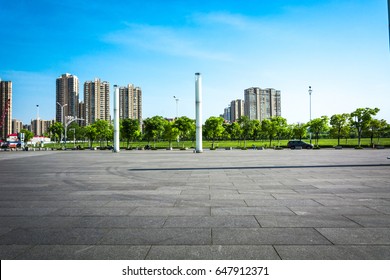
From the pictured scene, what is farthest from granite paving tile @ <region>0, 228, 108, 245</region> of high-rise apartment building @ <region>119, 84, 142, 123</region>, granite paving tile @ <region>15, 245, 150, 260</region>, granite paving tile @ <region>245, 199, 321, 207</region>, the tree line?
high-rise apartment building @ <region>119, 84, 142, 123</region>

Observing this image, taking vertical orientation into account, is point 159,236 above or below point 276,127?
below

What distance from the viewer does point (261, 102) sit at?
143 meters

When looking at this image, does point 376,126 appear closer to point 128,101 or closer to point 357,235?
point 357,235

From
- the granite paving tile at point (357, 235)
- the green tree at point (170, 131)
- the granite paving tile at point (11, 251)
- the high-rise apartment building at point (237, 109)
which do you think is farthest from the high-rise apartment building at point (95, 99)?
the granite paving tile at point (357, 235)

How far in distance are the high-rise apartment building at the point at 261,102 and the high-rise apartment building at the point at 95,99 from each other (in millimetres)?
74982

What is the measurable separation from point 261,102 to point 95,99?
3372 inches

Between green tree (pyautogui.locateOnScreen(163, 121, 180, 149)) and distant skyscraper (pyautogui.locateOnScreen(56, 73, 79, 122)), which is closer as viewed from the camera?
green tree (pyautogui.locateOnScreen(163, 121, 180, 149))

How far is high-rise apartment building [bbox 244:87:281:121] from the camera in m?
142

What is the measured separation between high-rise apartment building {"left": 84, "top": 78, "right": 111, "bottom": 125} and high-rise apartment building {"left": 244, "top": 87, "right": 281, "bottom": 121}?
75.0 metres

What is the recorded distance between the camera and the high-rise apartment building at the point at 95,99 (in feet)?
372

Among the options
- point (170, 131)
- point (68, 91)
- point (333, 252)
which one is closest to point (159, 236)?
point (333, 252)

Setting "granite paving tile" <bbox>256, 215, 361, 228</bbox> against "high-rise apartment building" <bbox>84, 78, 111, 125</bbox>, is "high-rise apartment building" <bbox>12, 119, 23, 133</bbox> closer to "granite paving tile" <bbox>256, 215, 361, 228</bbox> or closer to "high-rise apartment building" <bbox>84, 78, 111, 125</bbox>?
"high-rise apartment building" <bbox>84, 78, 111, 125</bbox>

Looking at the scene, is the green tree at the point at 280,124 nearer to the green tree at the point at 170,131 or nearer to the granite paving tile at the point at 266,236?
the green tree at the point at 170,131
